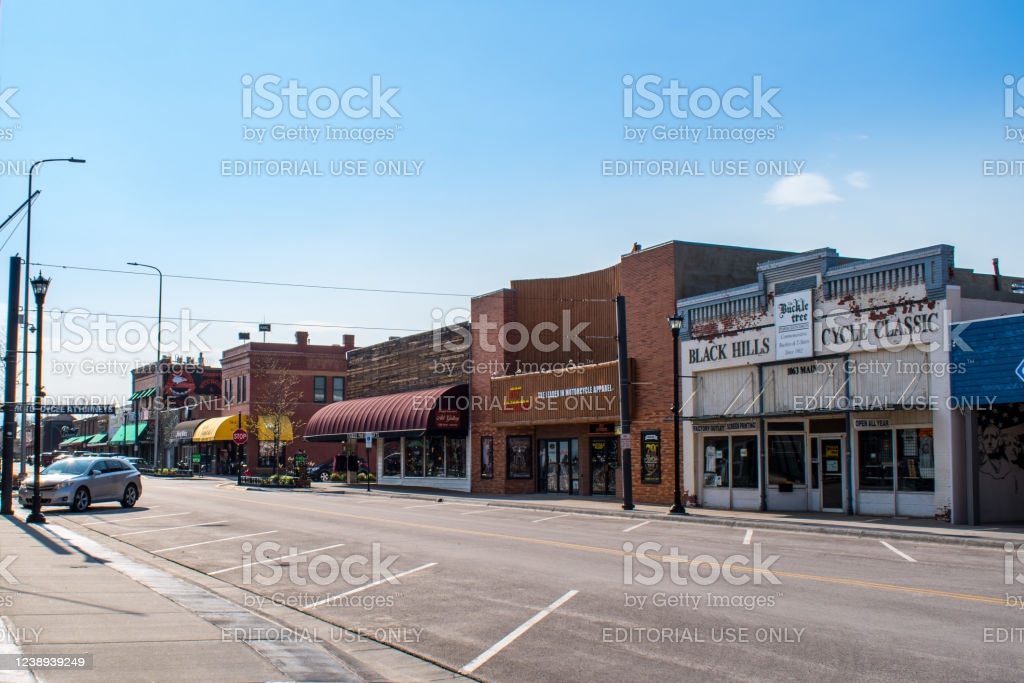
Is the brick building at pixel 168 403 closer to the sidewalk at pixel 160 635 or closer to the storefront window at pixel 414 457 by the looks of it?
the storefront window at pixel 414 457

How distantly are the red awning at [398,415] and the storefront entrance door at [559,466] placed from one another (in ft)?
14.8

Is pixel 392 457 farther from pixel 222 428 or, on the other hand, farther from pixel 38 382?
pixel 38 382

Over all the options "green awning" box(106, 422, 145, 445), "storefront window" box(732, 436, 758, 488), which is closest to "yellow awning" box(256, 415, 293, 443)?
"green awning" box(106, 422, 145, 445)

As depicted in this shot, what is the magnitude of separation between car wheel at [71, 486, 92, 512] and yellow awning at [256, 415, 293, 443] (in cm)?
2842

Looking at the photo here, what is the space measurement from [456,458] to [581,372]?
9821mm

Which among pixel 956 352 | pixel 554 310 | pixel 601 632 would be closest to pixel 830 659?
pixel 601 632

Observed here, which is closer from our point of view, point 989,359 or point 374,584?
point 374,584

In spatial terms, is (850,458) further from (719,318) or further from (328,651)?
(328,651)

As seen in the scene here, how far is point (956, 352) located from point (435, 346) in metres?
24.8

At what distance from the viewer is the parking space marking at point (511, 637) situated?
8.34 metres

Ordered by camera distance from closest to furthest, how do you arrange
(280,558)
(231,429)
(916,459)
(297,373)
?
(280,558)
(916,459)
(231,429)
(297,373)

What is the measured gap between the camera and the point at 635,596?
37.5 ft

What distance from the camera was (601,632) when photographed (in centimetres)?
948

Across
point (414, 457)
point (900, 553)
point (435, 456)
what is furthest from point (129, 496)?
point (900, 553)
